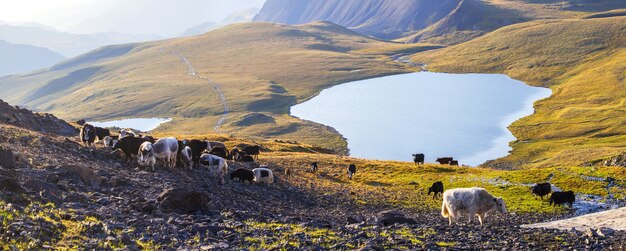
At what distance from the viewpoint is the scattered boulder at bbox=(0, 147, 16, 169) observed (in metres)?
18.7

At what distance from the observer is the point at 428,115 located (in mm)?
145375

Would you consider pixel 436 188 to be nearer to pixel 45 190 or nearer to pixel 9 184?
pixel 45 190

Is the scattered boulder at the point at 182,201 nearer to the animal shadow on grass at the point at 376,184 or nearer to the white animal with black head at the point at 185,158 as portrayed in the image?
the white animal with black head at the point at 185,158

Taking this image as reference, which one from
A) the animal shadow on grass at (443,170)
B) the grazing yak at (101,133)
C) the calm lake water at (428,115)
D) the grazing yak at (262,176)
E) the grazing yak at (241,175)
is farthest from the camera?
the calm lake water at (428,115)

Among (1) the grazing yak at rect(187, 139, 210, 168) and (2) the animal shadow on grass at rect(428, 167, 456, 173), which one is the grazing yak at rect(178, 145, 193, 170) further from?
(2) the animal shadow on grass at rect(428, 167, 456, 173)

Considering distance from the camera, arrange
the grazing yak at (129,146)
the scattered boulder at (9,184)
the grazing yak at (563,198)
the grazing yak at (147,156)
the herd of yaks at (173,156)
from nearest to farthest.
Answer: the scattered boulder at (9,184), the grazing yak at (147,156), the herd of yaks at (173,156), the grazing yak at (129,146), the grazing yak at (563,198)

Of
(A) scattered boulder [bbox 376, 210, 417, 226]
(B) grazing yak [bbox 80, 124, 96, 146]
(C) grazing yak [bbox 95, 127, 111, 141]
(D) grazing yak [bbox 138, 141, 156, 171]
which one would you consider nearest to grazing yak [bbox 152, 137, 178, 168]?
(D) grazing yak [bbox 138, 141, 156, 171]

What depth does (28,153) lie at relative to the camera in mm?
22734

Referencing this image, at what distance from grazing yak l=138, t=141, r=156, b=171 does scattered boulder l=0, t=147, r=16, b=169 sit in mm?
7663

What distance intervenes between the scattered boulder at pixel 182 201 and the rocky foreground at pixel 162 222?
0.12 feet

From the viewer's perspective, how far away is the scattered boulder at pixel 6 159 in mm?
18658

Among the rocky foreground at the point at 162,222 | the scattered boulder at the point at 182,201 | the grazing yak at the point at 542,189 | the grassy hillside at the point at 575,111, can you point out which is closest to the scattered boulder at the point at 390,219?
the rocky foreground at the point at 162,222

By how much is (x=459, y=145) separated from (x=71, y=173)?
101 m

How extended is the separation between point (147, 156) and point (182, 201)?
883cm
